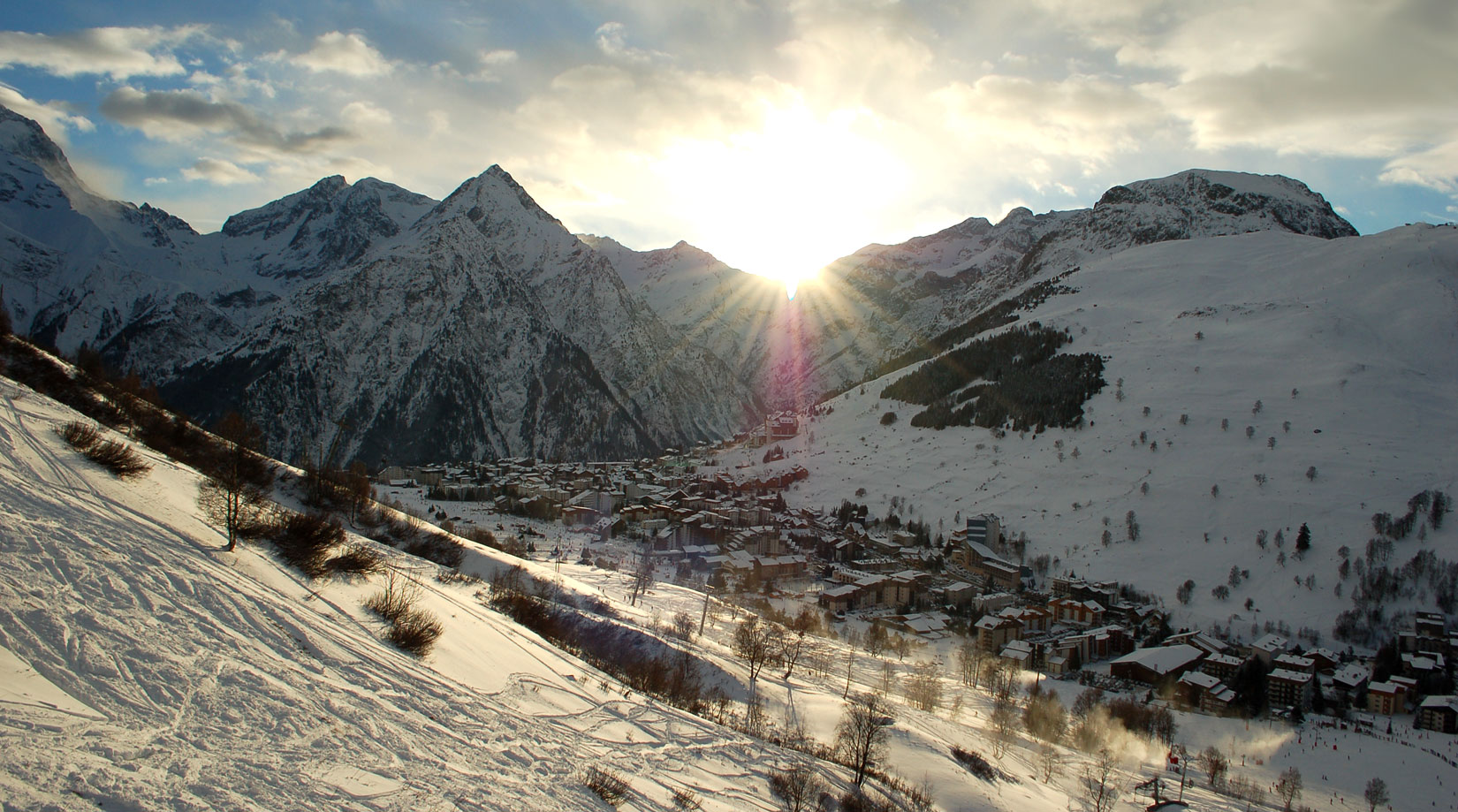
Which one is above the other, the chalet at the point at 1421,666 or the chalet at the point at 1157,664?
the chalet at the point at 1421,666

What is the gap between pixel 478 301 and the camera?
436 ft

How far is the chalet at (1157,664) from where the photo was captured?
39.5 meters

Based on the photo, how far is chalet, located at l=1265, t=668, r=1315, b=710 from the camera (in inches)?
1451

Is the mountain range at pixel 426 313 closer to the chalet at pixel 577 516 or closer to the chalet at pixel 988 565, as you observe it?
the chalet at pixel 577 516

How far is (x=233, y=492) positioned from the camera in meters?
12.9

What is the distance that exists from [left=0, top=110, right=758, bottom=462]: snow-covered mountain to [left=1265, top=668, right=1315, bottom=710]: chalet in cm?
9908

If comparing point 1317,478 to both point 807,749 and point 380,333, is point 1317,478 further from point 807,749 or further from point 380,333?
point 380,333

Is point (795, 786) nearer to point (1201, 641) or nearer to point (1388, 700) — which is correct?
point (1201, 641)

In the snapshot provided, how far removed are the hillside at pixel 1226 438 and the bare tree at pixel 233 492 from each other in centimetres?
5371

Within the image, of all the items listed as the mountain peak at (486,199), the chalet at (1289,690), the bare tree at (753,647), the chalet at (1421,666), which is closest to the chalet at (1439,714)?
the chalet at (1421,666)

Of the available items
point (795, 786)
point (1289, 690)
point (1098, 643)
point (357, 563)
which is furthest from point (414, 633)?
point (1289, 690)

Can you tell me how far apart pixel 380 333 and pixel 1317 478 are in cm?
12779

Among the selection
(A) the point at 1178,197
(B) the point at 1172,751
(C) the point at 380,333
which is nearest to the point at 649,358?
(C) the point at 380,333

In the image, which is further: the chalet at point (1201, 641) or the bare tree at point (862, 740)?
the chalet at point (1201, 641)
